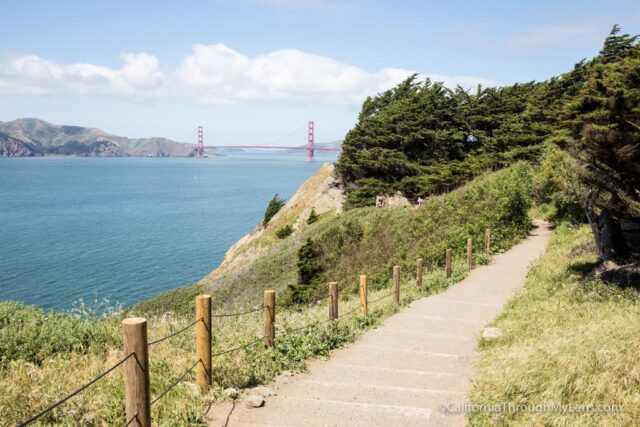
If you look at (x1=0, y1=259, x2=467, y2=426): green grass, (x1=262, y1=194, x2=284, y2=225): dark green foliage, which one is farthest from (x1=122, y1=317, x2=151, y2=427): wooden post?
(x1=262, y1=194, x2=284, y2=225): dark green foliage

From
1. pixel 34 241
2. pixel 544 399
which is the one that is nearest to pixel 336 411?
pixel 544 399

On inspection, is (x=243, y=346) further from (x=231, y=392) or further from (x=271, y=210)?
(x=271, y=210)

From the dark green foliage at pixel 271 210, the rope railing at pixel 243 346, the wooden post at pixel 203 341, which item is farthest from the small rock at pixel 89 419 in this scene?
the dark green foliage at pixel 271 210

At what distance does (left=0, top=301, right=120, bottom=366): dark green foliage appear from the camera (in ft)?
28.5

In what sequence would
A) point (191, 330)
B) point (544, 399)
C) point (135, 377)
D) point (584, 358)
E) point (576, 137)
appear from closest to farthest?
point (135, 377)
point (544, 399)
point (584, 358)
point (191, 330)
point (576, 137)

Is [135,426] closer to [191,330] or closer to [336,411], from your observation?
[336,411]

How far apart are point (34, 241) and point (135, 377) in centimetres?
6515

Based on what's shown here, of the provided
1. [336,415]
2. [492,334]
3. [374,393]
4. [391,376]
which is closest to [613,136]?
[492,334]

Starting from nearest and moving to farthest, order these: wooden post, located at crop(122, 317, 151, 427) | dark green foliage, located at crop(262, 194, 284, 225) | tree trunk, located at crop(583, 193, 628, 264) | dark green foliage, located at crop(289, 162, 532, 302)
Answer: wooden post, located at crop(122, 317, 151, 427)
tree trunk, located at crop(583, 193, 628, 264)
dark green foliage, located at crop(289, 162, 532, 302)
dark green foliage, located at crop(262, 194, 284, 225)

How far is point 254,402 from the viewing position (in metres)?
6.78

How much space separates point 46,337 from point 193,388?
395 cm

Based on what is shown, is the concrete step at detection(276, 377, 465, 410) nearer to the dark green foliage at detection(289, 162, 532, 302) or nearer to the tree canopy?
the dark green foliage at detection(289, 162, 532, 302)

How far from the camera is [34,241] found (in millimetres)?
60719

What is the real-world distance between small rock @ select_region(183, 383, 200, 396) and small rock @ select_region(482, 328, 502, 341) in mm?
6024
